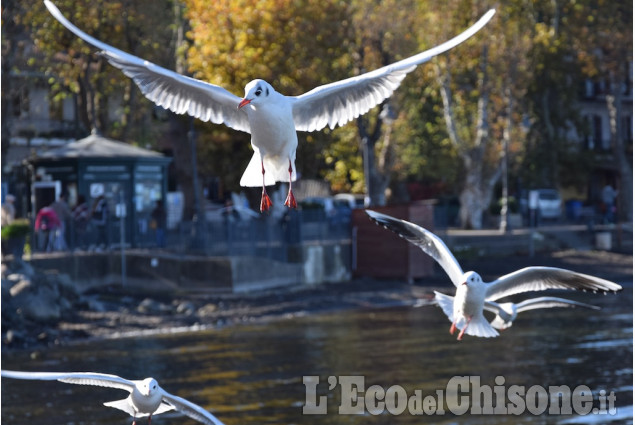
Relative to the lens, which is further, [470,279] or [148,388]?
[470,279]

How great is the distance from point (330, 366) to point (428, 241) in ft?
41.9

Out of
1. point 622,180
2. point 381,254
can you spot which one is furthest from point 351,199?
point 381,254

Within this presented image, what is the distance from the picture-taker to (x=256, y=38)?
129ft

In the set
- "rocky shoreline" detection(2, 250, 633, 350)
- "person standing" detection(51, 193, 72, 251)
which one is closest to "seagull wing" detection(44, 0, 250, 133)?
"rocky shoreline" detection(2, 250, 633, 350)

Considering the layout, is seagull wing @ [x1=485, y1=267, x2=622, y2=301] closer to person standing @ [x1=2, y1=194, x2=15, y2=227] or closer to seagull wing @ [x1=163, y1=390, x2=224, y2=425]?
seagull wing @ [x1=163, y1=390, x2=224, y2=425]

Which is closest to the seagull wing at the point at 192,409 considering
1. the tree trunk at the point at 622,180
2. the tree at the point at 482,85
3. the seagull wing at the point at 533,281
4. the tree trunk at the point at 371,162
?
the seagull wing at the point at 533,281

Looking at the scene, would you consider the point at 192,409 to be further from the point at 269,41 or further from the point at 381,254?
the point at 269,41

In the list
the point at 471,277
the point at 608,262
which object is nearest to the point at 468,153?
the point at 608,262

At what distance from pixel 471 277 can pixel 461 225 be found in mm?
36765

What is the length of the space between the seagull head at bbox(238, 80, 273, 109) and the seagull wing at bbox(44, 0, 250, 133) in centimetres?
69

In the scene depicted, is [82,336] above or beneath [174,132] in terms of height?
beneath

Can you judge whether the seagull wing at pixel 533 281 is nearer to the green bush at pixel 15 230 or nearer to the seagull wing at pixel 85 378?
the seagull wing at pixel 85 378

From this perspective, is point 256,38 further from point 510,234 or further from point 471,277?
point 471,277

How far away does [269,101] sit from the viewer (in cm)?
1170
